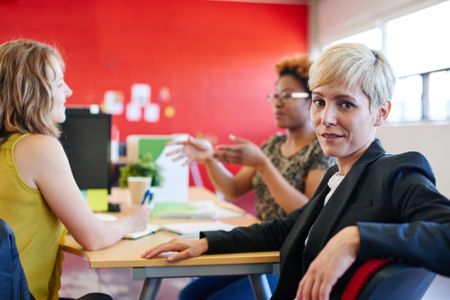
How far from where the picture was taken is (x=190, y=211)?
2496 mm

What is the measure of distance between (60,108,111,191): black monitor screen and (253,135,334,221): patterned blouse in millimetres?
761

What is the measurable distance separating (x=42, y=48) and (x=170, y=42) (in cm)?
483

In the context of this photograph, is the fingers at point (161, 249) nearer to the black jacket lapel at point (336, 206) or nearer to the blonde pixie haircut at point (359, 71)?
the black jacket lapel at point (336, 206)

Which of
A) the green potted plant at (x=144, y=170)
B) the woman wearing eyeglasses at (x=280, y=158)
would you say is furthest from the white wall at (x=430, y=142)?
the green potted plant at (x=144, y=170)

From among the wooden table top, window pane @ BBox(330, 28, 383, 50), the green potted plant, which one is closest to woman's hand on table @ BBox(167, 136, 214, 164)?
the green potted plant

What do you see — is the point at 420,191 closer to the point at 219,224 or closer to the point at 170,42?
the point at 219,224

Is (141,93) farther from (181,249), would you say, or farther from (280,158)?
(181,249)

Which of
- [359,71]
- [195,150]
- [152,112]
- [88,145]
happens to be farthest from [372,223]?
[152,112]

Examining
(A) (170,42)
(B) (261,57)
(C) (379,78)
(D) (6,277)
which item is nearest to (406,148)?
(B) (261,57)

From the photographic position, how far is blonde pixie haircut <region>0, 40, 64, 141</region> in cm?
164

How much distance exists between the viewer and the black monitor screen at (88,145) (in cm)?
248

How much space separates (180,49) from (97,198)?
13.7 feet

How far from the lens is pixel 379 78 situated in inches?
53.9

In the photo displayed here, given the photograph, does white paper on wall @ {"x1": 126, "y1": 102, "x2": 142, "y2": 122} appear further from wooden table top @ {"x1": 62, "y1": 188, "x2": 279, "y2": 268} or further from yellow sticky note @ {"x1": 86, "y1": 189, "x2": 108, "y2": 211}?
wooden table top @ {"x1": 62, "y1": 188, "x2": 279, "y2": 268}
